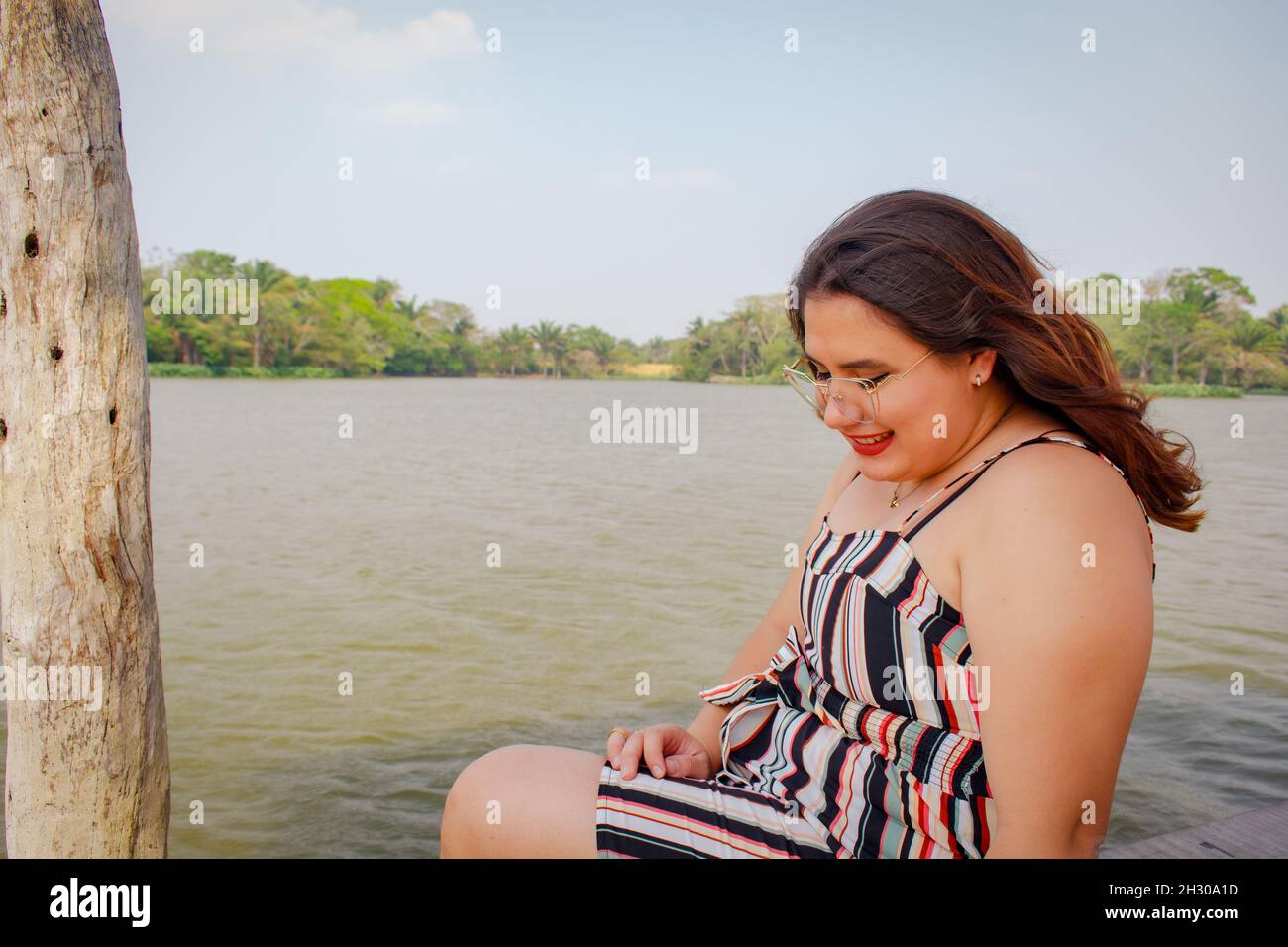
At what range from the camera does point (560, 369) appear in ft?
237

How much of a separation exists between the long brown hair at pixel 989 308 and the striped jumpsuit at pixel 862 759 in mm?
91

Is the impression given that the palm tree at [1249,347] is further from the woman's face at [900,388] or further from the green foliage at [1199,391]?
the woman's face at [900,388]

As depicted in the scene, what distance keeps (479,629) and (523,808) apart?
506 cm

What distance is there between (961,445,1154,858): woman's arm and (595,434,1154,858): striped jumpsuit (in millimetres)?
72

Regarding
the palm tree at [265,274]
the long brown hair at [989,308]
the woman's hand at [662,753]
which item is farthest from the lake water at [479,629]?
the palm tree at [265,274]

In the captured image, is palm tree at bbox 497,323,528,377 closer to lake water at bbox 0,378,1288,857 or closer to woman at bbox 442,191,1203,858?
lake water at bbox 0,378,1288,857

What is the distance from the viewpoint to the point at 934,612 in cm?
154

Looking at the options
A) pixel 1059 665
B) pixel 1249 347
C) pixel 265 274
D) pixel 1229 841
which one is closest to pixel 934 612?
pixel 1059 665

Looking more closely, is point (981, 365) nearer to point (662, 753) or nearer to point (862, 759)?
point (862, 759)

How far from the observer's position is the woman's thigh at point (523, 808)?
5.30 feet

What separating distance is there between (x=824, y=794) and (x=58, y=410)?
1.85m
